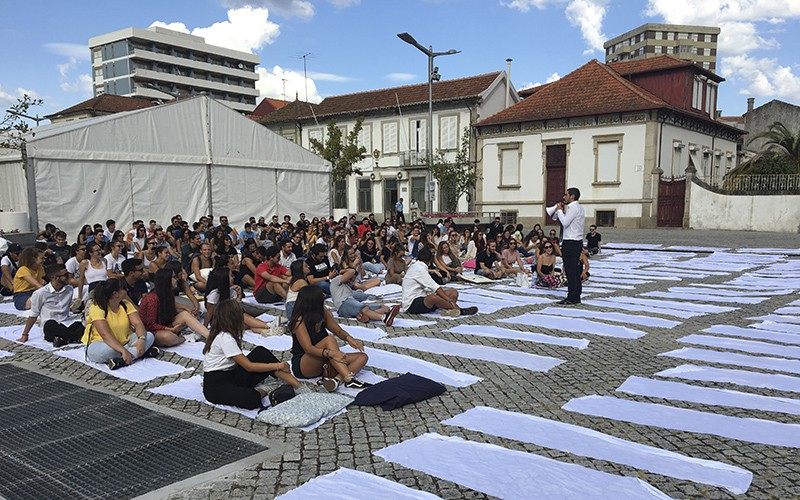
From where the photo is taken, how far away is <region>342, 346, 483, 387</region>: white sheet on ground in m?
5.39

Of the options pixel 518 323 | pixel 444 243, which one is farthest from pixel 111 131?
pixel 518 323

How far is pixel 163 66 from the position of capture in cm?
7144

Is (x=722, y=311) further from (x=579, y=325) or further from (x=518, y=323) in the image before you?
(x=518, y=323)

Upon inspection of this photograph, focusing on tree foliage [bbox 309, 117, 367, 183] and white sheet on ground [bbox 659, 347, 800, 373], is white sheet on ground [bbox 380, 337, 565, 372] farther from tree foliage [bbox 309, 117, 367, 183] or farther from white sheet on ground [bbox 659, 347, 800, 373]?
tree foliage [bbox 309, 117, 367, 183]

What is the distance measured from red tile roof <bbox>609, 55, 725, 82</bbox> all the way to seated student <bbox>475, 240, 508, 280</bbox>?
2276 centimetres

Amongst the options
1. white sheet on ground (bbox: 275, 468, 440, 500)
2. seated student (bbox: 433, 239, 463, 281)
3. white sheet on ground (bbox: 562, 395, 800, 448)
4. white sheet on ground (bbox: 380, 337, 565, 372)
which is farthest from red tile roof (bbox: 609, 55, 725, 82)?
white sheet on ground (bbox: 275, 468, 440, 500)

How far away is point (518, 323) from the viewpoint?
25.9ft

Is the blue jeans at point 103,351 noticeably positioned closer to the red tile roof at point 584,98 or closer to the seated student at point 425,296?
the seated student at point 425,296

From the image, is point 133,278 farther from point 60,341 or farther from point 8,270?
point 8,270

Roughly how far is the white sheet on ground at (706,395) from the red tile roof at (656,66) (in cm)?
2903

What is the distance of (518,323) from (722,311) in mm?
3479

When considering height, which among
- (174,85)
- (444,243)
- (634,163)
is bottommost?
(444,243)

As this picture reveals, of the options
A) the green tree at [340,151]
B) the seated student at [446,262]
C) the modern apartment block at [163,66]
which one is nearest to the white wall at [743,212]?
the green tree at [340,151]

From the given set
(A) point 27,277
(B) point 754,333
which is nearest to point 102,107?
(A) point 27,277
